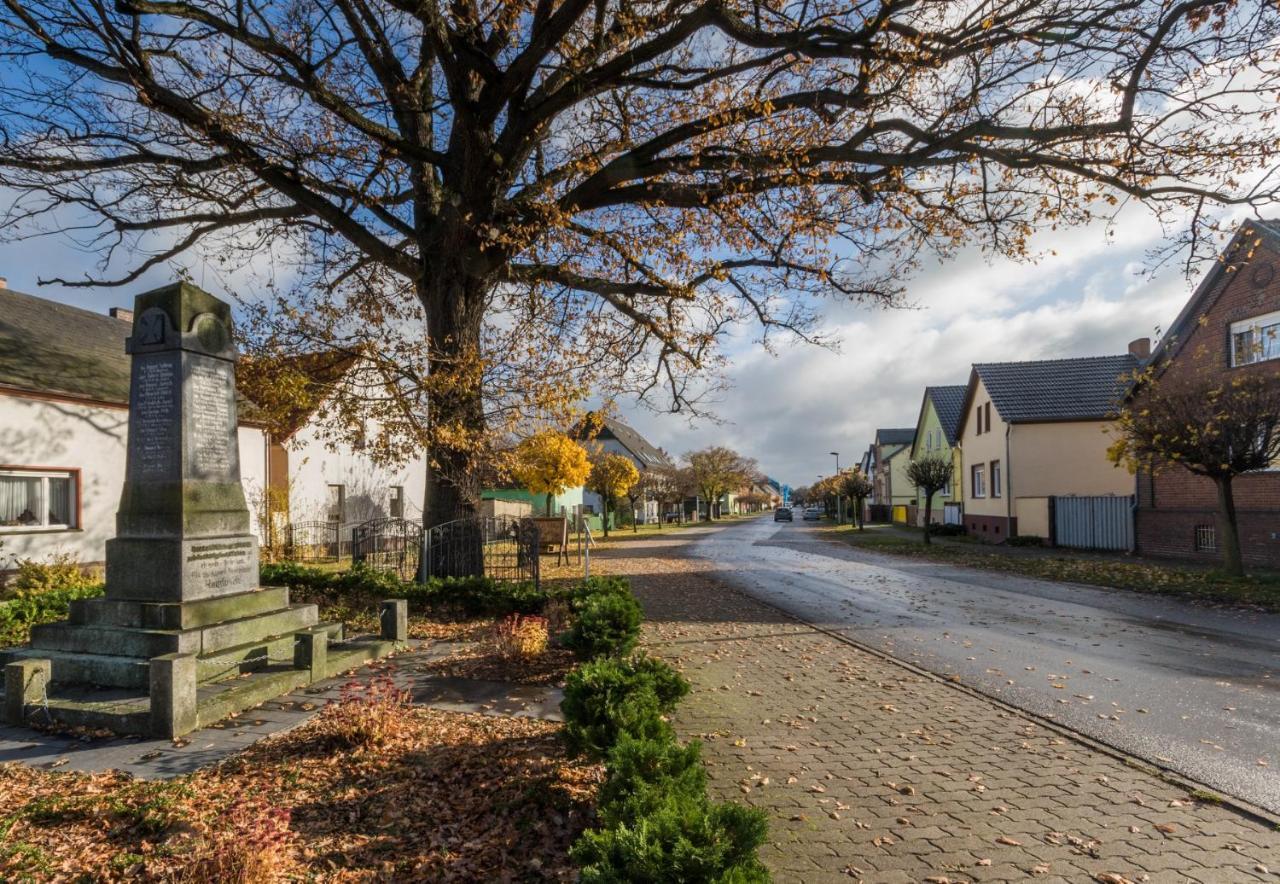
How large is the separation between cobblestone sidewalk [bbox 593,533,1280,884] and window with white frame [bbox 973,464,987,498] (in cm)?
2831

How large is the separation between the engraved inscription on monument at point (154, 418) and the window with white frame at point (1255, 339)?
911 inches

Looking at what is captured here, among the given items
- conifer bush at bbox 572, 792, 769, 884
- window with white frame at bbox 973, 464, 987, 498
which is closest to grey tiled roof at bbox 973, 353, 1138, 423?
window with white frame at bbox 973, 464, 987, 498

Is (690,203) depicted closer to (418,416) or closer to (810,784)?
(418,416)

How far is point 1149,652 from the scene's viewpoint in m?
8.84

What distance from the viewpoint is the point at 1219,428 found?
47.4ft

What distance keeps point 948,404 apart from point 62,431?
42324mm

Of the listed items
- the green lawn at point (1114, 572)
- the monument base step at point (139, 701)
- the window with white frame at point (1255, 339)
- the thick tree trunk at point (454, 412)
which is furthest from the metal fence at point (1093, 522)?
the monument base step at point (139, 701)

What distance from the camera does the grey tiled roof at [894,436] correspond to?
2780 inches

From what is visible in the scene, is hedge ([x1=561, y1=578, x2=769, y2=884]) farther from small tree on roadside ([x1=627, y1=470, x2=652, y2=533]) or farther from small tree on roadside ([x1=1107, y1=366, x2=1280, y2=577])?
small tree on roadside ([x1=627, y1=470, x2=652, y2=533])

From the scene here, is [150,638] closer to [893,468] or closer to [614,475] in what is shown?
[614,475]

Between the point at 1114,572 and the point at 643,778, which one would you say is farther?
the point at 1114,572

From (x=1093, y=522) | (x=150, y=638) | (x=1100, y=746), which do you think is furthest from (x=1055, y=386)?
(x=150, y=638)

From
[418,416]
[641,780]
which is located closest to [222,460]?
[418,416]

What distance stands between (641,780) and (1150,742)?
15.5 feet
